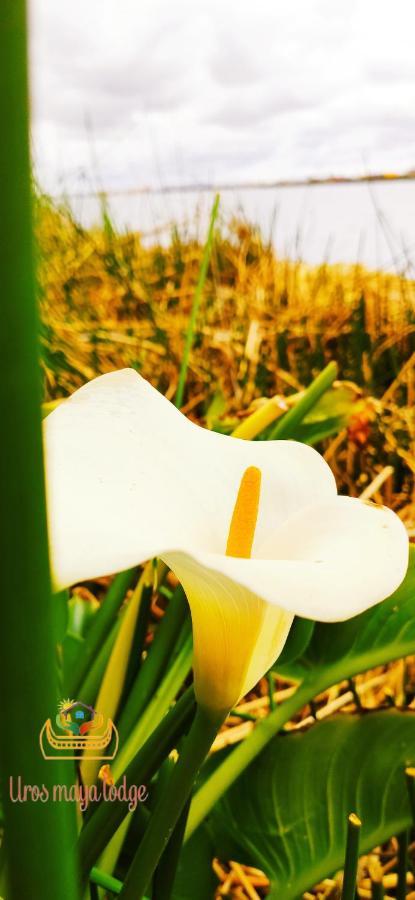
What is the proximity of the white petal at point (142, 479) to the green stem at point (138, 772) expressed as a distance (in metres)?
0.05

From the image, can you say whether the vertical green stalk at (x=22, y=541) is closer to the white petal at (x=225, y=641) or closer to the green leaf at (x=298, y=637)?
the white petal at (x=225, y=641)

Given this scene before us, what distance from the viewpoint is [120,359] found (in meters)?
0.76

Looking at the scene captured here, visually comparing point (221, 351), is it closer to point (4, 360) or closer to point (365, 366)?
point (365, 366)

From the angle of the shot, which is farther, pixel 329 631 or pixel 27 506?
pixel 329 631

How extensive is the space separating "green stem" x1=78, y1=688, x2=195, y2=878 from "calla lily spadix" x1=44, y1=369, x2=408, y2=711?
50 mm

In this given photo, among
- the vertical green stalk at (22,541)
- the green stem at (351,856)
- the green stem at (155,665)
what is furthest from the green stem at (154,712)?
the vertical green stalk at (22,541)

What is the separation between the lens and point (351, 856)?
8.0 inches

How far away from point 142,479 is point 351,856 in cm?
11

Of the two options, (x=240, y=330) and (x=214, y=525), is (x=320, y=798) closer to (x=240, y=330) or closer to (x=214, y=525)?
(x=214, y=525)

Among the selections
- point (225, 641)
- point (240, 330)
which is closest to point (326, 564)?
point (225, 641)

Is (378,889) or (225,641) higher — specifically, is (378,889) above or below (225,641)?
below

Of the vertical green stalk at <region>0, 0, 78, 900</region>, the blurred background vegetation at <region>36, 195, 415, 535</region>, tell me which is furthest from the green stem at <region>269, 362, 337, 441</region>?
the vertical green stalk at <region>0, 0, 78, 900</region>

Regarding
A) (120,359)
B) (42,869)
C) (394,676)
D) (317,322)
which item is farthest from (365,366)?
(42,869)

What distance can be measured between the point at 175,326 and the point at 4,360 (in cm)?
75
